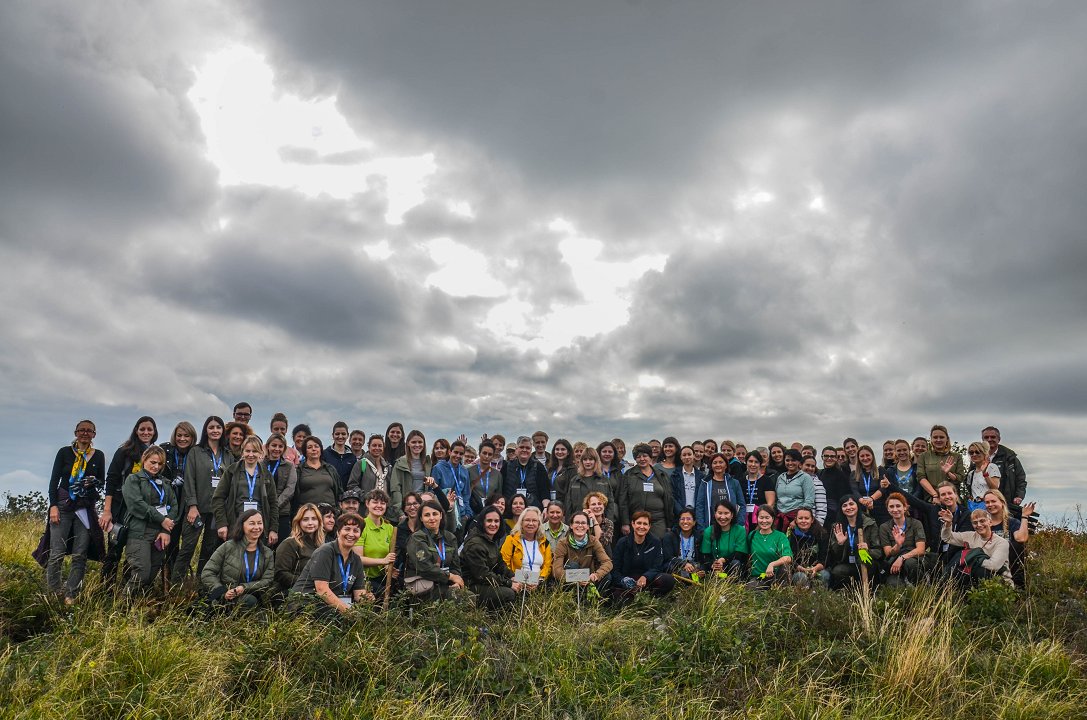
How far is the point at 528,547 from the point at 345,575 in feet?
7.74

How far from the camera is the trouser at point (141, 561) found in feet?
27.2

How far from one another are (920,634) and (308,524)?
654cm

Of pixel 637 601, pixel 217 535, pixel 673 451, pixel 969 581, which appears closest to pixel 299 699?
pixel 217 535

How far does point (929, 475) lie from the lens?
1096 centimetres

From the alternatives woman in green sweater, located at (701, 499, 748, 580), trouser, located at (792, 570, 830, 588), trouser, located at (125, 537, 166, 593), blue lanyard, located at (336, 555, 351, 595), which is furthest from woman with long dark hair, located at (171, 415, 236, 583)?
trouser, located at (792, 570, 830, 588)

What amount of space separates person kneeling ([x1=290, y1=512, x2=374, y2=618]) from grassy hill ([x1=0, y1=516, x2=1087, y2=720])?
0.41 metres

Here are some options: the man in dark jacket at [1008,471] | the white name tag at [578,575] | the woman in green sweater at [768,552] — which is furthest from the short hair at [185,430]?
the man in dark jacket at [1008,471]

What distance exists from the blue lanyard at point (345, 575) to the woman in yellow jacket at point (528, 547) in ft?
6.78

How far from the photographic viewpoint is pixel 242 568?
802 centimetres

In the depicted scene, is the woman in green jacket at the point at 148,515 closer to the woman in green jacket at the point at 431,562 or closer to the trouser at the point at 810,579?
the woman in green jacket at the point at 431,562

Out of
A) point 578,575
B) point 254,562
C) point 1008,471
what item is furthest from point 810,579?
point 254,562

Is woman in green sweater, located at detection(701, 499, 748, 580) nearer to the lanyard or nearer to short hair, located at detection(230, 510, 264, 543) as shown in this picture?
the lanyard

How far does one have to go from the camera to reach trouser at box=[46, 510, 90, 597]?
8.57 metres

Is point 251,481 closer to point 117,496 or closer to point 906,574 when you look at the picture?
point 117,496
